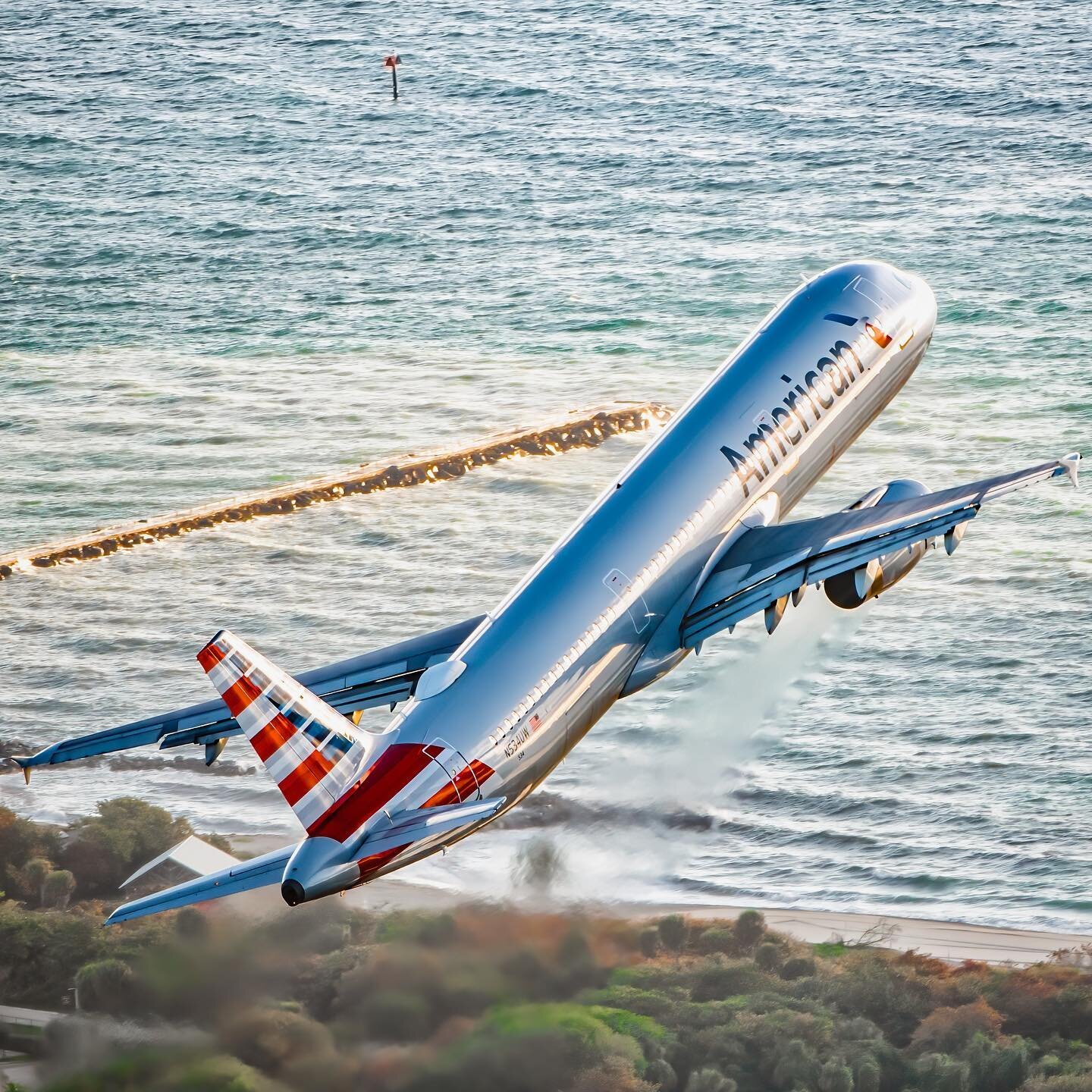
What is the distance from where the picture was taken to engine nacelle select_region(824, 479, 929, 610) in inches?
1869

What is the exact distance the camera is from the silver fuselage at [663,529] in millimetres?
40594

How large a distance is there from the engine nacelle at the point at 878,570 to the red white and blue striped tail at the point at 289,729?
48.9 feet

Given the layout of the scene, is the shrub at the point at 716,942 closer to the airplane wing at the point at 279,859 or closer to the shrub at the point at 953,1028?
the shrub at the point at 953,1028

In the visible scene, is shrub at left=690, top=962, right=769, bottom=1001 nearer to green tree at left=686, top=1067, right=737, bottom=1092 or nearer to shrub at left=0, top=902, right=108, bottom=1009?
green tree at left=686, top=1067, right=737, bottom=1092

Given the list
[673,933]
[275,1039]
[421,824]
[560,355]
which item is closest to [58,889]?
[275,1039]

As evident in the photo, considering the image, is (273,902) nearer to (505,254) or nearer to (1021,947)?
(1021,947)

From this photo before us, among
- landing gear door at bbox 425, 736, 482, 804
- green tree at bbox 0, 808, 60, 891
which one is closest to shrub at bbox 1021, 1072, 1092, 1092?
landing gear door at bbox 425, 736, 482, 804

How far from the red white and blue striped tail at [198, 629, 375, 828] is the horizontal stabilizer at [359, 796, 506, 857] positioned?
1176 mm

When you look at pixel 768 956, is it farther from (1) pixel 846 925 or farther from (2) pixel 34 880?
(2) pixel 34 880

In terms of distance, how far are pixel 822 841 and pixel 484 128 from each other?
78818 mm

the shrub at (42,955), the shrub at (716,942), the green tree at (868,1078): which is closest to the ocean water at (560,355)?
the shrub at (716,942)

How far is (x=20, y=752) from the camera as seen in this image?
63.1m

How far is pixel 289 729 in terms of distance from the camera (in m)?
36.8

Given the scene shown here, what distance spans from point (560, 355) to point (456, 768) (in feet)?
193
